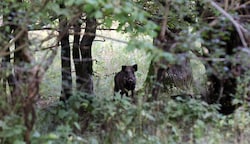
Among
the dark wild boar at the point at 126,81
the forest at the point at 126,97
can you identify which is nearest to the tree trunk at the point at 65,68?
the forest at the point at 126,97

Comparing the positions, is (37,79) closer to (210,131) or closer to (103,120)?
(103,120)

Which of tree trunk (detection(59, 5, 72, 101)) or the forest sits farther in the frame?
tree trunk (detection(59, 5, 72, 101))

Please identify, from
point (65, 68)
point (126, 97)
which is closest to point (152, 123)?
point (126, 97)

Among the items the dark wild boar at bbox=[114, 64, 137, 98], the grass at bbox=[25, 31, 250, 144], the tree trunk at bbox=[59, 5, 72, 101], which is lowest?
the dark wild boar at bbox=[114, 64, 137, 98]

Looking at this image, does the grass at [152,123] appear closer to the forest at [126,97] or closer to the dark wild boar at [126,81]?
the forest at [126,97]

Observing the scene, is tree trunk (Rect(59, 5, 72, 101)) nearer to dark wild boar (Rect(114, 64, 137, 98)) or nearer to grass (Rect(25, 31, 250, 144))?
grass (Rect(25, 31, 250, 144))

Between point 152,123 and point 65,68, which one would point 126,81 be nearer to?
point 65,68

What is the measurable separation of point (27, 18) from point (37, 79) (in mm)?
692

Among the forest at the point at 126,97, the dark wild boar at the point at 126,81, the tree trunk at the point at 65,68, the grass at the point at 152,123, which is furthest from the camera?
the dark wild boar at the point at 126,81

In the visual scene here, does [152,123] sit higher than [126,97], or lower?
Answer: lower

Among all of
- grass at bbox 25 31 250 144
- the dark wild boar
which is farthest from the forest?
the dark wild boar

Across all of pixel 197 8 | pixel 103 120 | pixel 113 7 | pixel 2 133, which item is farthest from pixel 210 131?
pixel 197 8

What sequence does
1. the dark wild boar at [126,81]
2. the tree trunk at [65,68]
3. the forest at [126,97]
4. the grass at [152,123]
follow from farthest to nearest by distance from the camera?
the dark wild boar at [126,81], the tree trunk at [65,68], the grass at [152,123], the forest at [126,97]

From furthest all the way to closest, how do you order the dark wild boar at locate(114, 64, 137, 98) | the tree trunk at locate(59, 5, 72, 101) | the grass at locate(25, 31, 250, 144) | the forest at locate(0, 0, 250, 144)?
the dark wild boar at locate(114, 64, 137, 98), the tree trunk at locate(59, 5, 72, 101), the grass at locate(25, 31, 250, 144), the forest at locate(0, 0, 250, 144)
